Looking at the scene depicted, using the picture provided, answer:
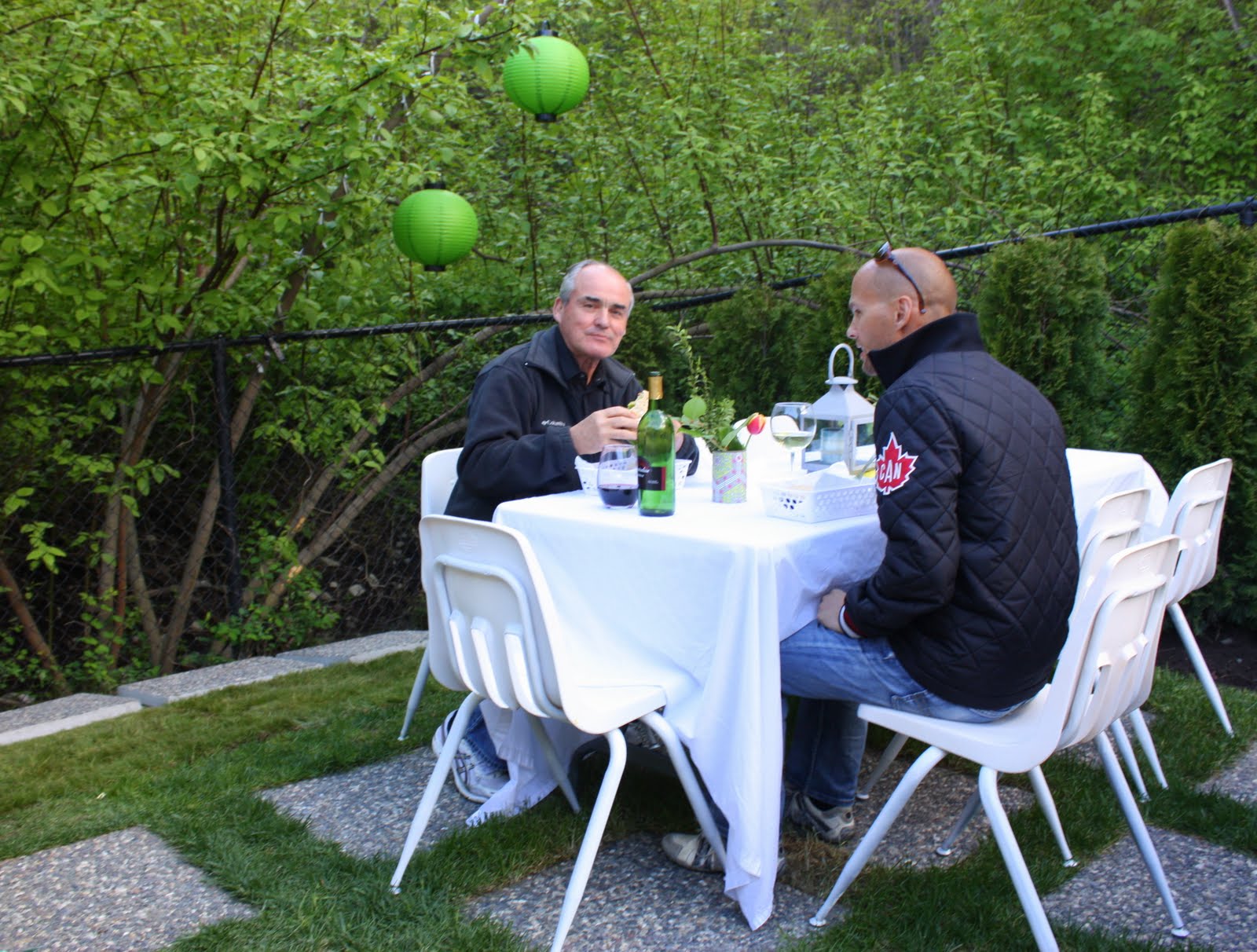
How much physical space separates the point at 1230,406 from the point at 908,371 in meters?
2.42

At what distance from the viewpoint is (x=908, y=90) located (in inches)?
390

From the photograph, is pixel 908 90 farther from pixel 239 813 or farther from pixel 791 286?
pixel 239 813

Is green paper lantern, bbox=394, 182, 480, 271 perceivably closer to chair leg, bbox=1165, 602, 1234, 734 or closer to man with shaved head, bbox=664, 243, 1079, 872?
man with shaved head, bbox=664, 243, 1079, 872

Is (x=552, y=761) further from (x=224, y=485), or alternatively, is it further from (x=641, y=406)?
(x=224, y=485)

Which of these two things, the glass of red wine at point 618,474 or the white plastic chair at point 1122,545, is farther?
the glass of red wine at point 618,474

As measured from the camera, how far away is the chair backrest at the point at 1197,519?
312 cm

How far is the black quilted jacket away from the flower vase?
0.57m

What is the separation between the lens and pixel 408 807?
2.98m

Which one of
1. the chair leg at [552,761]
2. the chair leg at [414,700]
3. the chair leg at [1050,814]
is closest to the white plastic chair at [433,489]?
the chair leg at [414,700]

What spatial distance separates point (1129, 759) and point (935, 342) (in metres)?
1.29

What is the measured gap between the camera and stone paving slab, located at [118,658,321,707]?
4.25 metres

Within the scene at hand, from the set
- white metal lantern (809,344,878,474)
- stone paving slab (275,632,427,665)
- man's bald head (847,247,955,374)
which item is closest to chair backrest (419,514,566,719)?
man's bald head (847,247,955,374)

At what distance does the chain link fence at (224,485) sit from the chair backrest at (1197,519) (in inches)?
62.1

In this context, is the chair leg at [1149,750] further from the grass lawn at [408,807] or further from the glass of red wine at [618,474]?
the glass of red wine at [618,474]
